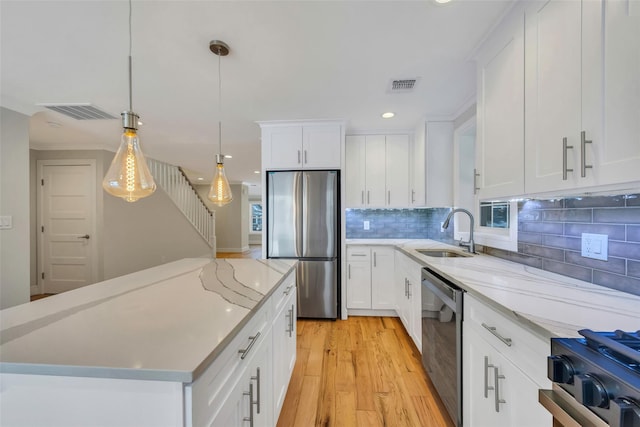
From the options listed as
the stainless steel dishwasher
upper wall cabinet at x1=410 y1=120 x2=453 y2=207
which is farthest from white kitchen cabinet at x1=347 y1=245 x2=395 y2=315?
the stainless steel dishwasher

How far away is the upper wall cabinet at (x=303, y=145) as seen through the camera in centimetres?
316

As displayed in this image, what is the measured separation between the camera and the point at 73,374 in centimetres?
63

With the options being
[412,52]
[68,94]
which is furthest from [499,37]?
[68,94]

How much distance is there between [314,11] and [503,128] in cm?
129

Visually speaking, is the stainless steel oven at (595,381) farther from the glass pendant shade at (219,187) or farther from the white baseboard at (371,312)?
the white baseboard at (371,312)

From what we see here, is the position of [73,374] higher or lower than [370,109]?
lower

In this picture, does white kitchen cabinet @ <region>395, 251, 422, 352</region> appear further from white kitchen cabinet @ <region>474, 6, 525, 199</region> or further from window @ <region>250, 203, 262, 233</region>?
window @ <region>250, 203, 262, 233</region>

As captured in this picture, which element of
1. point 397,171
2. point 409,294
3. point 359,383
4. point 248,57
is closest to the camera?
point 248,57

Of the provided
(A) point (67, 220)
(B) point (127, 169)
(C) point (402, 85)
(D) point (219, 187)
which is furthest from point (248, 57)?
(A) point (67, 220)

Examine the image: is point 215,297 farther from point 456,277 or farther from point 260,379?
point 456,277

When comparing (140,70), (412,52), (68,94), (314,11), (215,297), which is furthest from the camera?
(68,94)

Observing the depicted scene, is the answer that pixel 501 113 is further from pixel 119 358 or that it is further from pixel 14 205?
pixel 14 205

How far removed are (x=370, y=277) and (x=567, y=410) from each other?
8.44ft

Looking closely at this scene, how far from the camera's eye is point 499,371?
112cm
